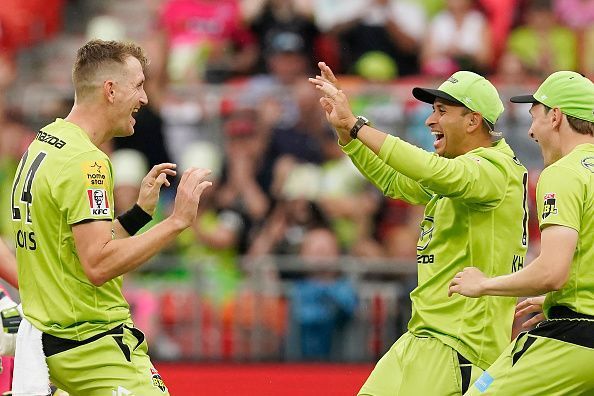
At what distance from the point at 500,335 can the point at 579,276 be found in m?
0.86

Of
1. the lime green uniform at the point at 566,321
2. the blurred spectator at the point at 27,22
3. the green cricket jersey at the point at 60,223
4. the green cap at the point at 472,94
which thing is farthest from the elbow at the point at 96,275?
the blurred spectator at the point at 27,22

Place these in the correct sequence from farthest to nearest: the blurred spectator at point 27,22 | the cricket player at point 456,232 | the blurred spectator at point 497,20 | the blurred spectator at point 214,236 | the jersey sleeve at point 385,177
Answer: the blurred spectator at point 27,22
the blurred spectator at point 497,20
the blurred spectator at point 214,236
the jersey sleeve at point 385,177
the cricket player at point 456,232

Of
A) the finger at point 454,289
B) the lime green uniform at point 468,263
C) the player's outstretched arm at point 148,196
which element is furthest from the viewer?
the player's outstretched arm at point 148,196

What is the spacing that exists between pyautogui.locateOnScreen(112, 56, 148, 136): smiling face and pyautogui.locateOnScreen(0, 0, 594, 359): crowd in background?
15.6 feet

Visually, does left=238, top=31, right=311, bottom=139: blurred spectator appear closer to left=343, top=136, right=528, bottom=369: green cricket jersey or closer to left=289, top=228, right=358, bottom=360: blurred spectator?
left=289, top=228, right=358, bottom=360: blurred spectator

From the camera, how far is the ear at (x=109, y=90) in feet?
21.4

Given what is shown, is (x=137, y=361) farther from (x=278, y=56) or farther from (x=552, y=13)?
(x=552, y=13)

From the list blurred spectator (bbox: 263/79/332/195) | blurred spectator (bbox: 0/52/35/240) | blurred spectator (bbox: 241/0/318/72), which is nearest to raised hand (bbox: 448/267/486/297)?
blurred spectator (bbox: 263/79/332/195)

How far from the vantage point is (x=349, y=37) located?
14.0m

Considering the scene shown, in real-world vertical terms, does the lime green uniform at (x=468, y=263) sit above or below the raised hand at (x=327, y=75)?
below

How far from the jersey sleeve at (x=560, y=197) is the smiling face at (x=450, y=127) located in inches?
39.6

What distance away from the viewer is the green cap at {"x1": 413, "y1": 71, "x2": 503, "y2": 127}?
7.16 m

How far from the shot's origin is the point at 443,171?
6.71m

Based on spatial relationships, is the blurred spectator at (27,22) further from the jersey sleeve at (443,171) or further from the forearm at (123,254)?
the forearm at (123,254)
